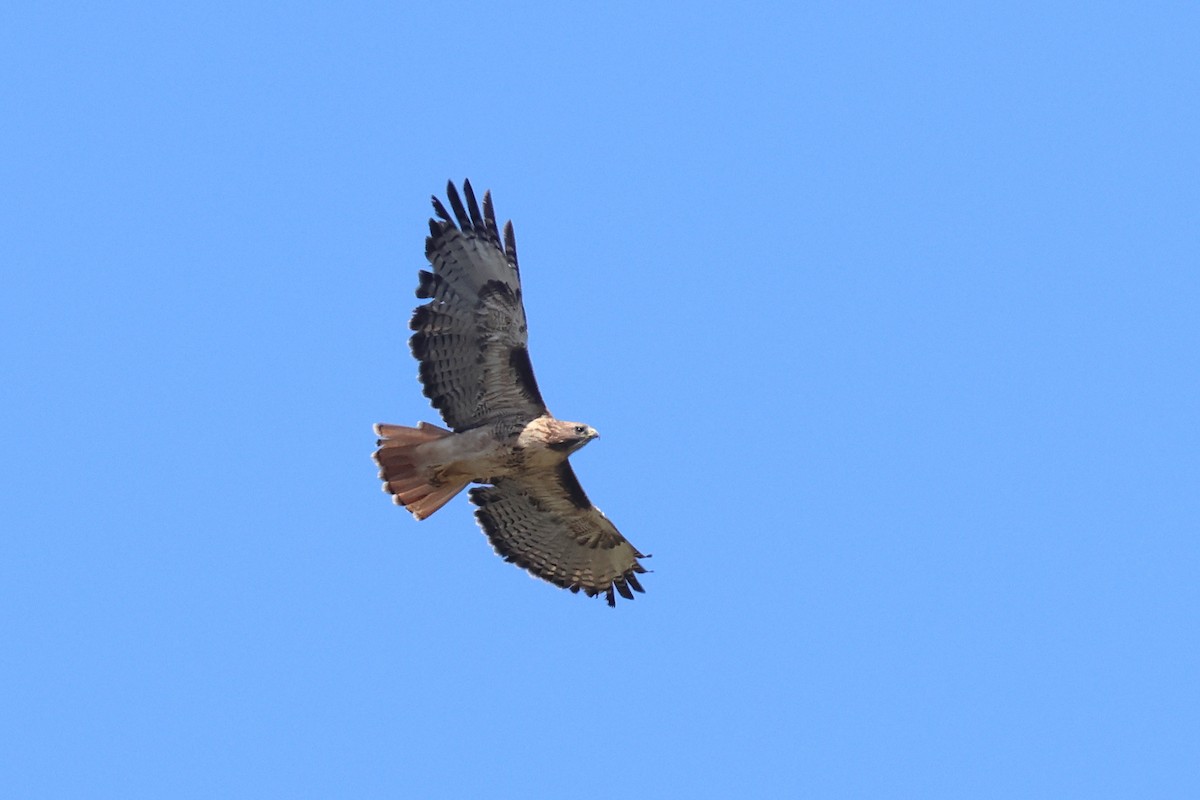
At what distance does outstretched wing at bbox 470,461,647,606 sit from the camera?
50.3ft

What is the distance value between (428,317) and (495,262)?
679 millimetres

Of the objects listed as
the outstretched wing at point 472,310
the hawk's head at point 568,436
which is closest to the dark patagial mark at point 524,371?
the outstretched wing at point 472,310

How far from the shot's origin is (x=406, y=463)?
14.6m

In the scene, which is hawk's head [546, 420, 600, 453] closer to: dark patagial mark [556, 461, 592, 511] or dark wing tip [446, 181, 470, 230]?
dark patagial mark [556, 461, 592, 511]

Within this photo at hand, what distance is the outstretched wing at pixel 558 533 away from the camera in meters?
15.3

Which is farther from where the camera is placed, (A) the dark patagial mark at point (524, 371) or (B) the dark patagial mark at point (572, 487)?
(B) the dark patagial mark at point (572, 487)

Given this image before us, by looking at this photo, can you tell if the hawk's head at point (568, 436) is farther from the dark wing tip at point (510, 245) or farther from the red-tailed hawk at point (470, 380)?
the dark wing tip at point (510, 245)

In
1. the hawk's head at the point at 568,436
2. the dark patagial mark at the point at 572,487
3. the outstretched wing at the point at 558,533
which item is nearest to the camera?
the hawk's head at the point at 568,436

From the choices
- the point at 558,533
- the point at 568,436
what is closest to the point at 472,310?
the point at 568,436

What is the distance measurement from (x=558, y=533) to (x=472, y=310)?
2277mm

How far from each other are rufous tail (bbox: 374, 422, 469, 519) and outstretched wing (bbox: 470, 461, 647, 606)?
0.82 m

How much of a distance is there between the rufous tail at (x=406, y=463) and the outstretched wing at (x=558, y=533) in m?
0.82

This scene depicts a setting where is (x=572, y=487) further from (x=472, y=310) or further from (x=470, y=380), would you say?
(x=472, y=310)

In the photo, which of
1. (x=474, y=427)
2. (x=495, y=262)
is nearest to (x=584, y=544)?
(x=474, y=427)
